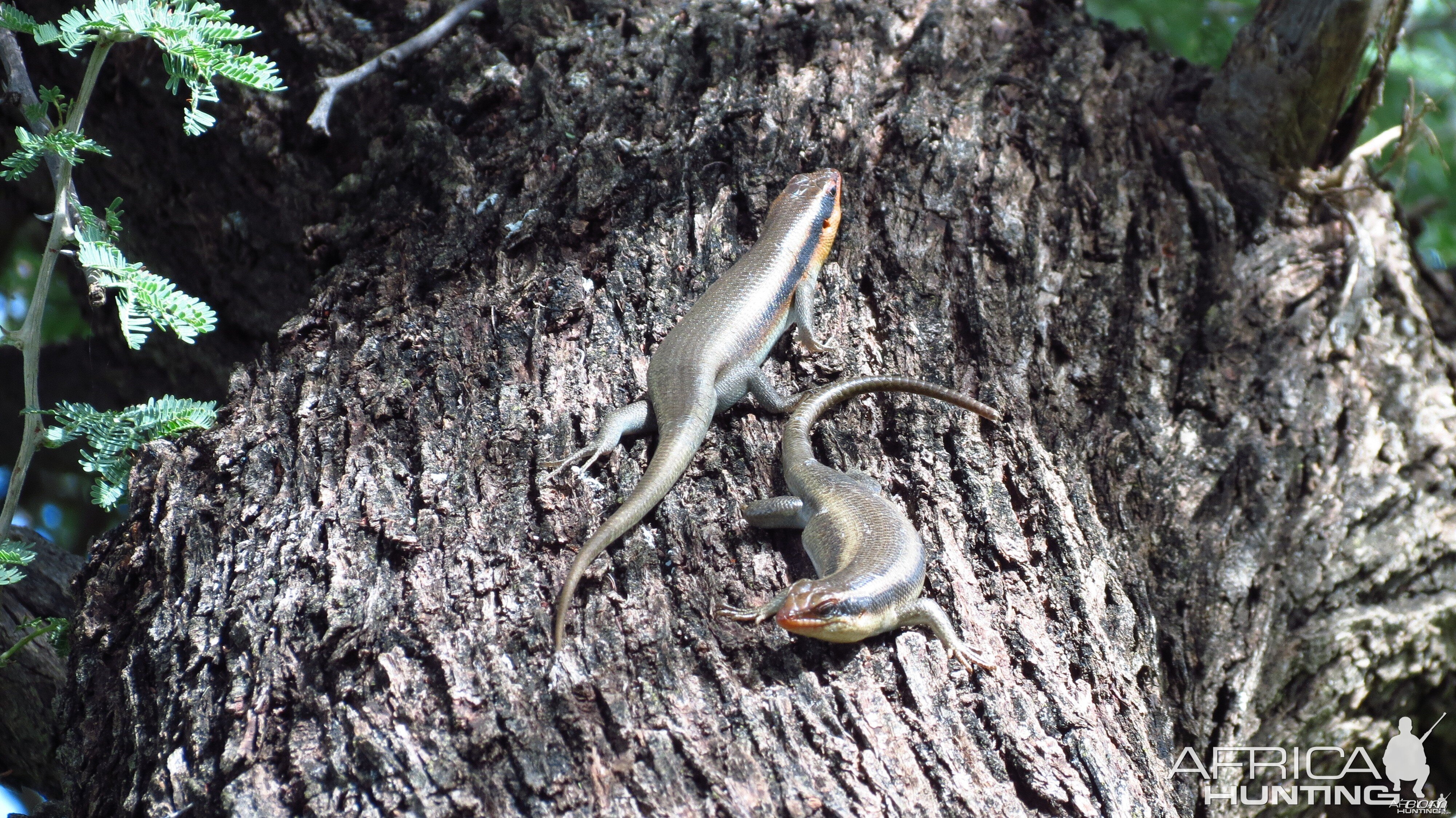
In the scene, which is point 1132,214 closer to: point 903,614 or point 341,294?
point 903,614

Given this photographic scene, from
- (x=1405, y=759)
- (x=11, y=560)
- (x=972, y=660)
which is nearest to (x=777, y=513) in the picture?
(x=972, y=660)

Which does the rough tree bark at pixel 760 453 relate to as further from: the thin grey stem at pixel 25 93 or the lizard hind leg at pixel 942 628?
the thin grey stem at pixel 25 93

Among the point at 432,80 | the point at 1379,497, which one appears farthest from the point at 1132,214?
the point at 432,80

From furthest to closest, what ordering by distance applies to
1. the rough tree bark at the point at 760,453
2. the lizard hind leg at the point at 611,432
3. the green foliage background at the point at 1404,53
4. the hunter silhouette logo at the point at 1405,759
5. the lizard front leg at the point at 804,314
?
1. the green foliage background at the point at 1404,53
2. the lizard front leg at the point at 804,314
3. the hunter silhouette logo at the point at 1405,759
4. the lizard hind leg at the point at 611,432
5. the rough tree bark at the point at 760,453

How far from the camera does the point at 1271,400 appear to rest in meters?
3.65

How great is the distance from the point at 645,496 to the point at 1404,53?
6.30 m

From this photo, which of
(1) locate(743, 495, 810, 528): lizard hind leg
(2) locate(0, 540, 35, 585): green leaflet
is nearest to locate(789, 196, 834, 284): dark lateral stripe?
(1) locate(743, 495, 810, 528): lizard hind leg

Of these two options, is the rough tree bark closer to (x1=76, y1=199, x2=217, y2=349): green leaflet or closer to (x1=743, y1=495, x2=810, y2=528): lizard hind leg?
(x1=743, y1=495, x2=810, y2=528): lizard hind leg

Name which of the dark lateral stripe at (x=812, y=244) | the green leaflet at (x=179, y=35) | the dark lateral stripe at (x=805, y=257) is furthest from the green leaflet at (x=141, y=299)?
the dark lateral stripe at (x=812, y=244)

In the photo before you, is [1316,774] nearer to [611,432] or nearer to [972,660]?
[972,660]

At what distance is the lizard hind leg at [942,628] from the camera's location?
253cm

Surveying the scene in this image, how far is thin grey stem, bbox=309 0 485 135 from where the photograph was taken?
13.3 feet

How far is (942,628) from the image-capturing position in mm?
2574

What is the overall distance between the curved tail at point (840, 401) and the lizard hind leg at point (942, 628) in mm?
690
